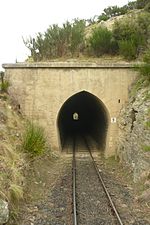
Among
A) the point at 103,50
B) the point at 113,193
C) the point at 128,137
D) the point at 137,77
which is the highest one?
the point at 103,50

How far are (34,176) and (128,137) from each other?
15.4 feet

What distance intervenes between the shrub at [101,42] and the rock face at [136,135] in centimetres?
551

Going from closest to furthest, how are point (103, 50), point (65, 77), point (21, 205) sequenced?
1. point (21, 205)
2. point (65, 77)
3. point (103, 50)

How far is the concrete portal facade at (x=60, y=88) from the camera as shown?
18172mm

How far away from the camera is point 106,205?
10703mm

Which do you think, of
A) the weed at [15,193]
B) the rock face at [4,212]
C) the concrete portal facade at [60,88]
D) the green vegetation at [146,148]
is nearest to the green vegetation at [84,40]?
the concrete portal facade at [60,88]

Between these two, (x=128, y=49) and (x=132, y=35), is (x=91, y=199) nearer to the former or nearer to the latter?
(x=128, y=49)

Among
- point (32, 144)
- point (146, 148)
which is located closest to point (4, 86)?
point (32, 144)

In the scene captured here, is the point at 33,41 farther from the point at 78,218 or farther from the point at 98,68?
the point at 78,218

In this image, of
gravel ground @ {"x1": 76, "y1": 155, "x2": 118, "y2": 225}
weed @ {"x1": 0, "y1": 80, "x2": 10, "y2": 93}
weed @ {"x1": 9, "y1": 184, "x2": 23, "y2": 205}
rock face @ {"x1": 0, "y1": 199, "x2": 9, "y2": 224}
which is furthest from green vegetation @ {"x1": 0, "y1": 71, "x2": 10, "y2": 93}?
rock face @ {"x1": 0, "y1": 199, "x2": 9, "y2": 224}

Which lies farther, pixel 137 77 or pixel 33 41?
pixel 33 41

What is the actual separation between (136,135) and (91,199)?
4088 mm

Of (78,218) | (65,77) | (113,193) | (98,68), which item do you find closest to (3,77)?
(65,77)

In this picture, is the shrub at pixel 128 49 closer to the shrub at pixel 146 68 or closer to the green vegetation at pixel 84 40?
the green vegetation at pixel 84 40
